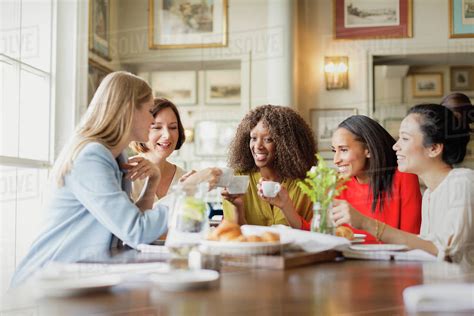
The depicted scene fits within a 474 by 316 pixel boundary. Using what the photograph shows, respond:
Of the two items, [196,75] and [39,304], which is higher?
[196,75]

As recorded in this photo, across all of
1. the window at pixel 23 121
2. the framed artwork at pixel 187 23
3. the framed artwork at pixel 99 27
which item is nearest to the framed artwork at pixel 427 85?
the framed artwork at pixel 187 23

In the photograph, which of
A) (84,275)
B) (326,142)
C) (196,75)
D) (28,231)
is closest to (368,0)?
(326,142)

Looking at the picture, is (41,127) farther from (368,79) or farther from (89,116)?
(368,79)

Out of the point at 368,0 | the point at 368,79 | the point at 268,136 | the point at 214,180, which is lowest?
the point at 214,180

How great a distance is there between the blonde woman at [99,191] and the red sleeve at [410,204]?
2.47ft

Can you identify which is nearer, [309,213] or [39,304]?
[39,304]

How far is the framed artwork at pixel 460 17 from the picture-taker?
12.6ft

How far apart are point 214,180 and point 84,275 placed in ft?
1.98

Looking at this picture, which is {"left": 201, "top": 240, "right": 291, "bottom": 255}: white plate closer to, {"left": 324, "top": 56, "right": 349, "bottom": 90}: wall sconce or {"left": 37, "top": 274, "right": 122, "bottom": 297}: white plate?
{"left": 37, "top": 274, "right": 122, "bottom": 297}: white plate

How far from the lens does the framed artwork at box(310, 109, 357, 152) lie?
393 centimetres

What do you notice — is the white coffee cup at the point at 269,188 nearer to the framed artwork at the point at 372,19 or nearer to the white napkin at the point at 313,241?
the white napkin at the point at 313,241

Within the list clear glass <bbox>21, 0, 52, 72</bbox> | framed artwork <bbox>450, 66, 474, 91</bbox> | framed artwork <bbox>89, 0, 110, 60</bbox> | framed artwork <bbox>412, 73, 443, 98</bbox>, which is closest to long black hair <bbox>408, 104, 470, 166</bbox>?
clear glass <bbox>21, 0, 52, 72</bbox>

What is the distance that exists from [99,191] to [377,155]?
2.98 ft

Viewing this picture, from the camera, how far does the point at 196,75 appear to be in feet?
14.6
